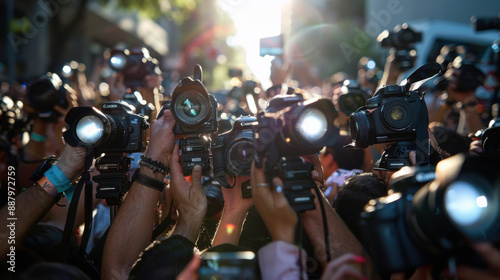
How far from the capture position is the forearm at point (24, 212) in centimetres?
237

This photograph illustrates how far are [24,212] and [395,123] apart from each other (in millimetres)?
2264

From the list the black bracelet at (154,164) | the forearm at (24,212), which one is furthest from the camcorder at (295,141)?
the forearm at (24,212)

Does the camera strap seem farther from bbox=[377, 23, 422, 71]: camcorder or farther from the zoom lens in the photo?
bbox=[377, 23, 422, 71]: camcorder

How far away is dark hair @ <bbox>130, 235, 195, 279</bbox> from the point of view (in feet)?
5.57

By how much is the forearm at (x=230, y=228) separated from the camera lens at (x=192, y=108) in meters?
0.60

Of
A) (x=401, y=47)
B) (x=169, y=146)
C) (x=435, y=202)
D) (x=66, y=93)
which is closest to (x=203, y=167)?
(x=169, y=146)

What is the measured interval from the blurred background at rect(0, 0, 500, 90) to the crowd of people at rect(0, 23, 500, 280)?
2.41 m

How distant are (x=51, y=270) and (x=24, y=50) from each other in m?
15.0

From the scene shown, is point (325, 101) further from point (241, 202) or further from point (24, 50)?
point (24, 50)

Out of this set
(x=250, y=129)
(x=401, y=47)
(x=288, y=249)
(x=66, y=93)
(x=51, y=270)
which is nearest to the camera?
(x=51, y=270)

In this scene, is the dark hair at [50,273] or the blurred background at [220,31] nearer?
the dark hair at [50,273]

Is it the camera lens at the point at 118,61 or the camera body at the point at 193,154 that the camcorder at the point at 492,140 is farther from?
the camera lens at the point at 118,61

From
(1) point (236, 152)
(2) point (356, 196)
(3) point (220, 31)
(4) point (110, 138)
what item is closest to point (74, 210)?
(4) point (110, 138)

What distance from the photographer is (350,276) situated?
162 cm
